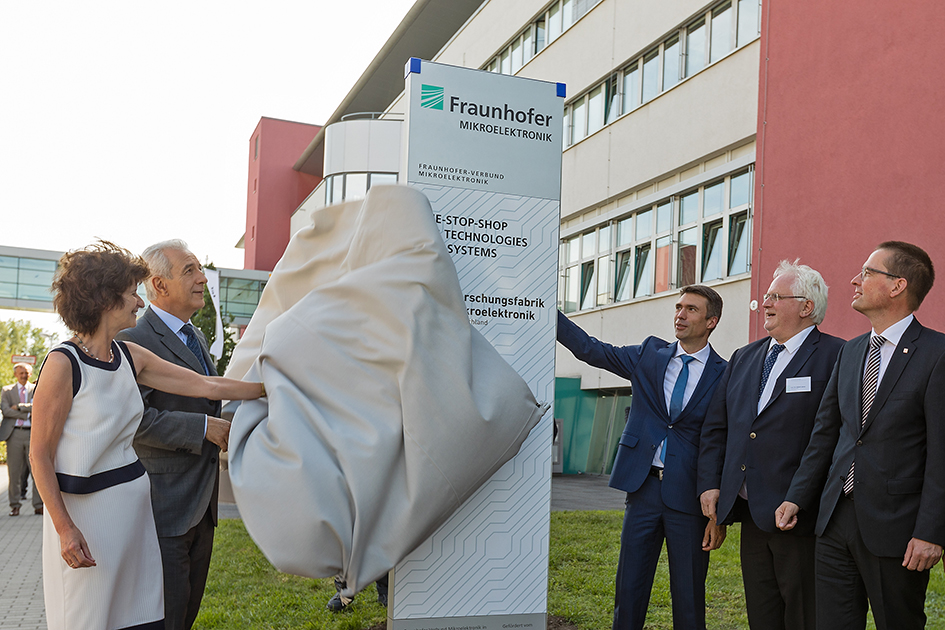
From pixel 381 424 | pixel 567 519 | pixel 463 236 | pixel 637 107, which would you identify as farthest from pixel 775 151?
pixel 381 424

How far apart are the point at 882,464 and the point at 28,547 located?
8977 mm

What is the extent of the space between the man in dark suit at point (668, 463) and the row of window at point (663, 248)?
967 centimetres

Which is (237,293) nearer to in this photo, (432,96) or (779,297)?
(432,96)

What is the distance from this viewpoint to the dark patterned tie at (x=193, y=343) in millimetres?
3926

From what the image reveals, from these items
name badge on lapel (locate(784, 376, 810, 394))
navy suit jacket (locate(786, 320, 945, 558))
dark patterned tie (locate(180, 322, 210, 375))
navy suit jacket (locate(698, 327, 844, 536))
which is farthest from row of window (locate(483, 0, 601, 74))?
dark patterned tie (locate(180, 322, 210, 375))

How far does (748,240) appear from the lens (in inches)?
545

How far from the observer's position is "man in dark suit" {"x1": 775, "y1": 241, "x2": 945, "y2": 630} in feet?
11.5

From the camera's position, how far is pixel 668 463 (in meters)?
4.59

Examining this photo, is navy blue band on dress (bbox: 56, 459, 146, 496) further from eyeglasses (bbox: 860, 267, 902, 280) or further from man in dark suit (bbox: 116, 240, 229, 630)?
eyeglasses (bbox: 860, 267, 902, 280)

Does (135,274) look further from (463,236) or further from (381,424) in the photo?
(463,236)

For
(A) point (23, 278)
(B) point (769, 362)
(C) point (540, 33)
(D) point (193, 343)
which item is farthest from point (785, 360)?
(A) point (23, 278)

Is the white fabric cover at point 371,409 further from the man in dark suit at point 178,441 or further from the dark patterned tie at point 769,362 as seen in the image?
the dark patterned tie at point 769,362

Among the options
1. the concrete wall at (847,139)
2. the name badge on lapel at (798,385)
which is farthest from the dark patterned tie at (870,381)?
the concrete wall at (847,139)

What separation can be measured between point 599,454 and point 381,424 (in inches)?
649
